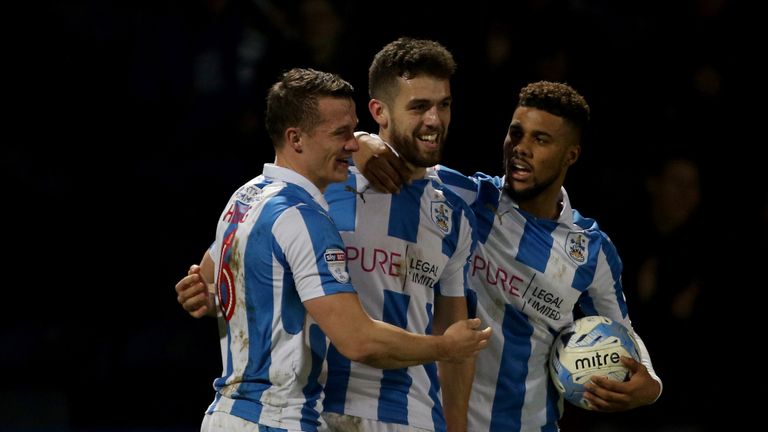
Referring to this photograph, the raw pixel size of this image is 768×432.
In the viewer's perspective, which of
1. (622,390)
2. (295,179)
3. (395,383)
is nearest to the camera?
(295,179)

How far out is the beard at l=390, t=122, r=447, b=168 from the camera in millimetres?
4512

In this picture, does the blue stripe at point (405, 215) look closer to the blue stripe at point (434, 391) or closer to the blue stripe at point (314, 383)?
the blue stripe at point (434, 391)

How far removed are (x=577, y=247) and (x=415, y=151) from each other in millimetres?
987

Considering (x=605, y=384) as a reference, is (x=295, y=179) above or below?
above

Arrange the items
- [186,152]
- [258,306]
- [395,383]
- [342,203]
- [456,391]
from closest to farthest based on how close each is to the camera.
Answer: [258,306]
[395,383]
[342,203]
[456,391]
[186,152]

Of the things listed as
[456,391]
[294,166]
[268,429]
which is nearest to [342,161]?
[294,166]

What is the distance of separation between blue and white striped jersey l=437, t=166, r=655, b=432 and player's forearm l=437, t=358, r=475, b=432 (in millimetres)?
372

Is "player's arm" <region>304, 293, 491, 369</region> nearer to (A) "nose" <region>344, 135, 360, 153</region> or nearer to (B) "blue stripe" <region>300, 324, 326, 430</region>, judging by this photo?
(B) "blue stripe" <region>300, 324, 326, 430</region>

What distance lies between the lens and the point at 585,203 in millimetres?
7215

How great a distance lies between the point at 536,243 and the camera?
5.05 meters

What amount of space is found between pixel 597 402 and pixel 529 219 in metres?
0.84

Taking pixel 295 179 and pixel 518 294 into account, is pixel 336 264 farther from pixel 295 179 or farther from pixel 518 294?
pixel 518 294

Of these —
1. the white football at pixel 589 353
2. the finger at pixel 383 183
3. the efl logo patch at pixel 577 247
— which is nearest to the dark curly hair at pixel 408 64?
the finger at pixel 383 183

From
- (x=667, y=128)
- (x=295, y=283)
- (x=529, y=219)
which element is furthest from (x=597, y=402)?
(x=667, y=128)
